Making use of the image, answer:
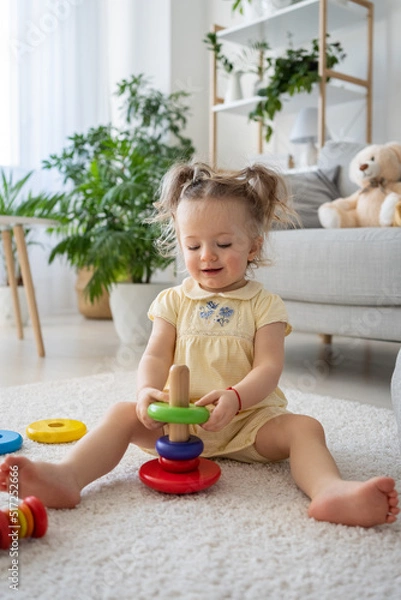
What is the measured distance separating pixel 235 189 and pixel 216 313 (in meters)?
0.20

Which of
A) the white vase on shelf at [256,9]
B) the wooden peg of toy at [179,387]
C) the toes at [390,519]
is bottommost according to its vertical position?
the toes at [390,519]

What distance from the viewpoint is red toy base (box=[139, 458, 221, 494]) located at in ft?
2.70

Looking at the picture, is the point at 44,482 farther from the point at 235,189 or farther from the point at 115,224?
the point at 115,224

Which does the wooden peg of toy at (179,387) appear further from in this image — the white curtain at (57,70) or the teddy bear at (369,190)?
the white curtain at (57,70)

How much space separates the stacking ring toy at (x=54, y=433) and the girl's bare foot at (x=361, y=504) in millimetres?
504

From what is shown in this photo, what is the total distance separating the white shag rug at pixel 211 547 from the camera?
59cm

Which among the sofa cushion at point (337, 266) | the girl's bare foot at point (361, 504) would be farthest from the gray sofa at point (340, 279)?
the girl's bare foot at point (361, 504)

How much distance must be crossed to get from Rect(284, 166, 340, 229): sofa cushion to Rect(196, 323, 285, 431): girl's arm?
113 cm

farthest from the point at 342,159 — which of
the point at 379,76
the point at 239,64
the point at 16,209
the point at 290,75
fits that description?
the point at 239,64

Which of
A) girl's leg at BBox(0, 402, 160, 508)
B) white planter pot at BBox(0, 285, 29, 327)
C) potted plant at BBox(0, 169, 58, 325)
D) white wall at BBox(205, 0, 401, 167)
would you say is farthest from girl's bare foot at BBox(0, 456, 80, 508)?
white wall at BBox(205, 0, 401, 167)

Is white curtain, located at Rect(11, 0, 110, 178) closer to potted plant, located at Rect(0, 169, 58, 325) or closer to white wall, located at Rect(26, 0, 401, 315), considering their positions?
white wall, located at Rect(26, 0, 401, 315)

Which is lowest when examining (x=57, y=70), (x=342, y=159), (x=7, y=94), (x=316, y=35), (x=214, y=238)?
(x=214, y=238)

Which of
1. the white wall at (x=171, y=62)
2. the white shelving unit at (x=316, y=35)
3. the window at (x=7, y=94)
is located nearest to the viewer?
the white shelving unit at (x=316, y=35)

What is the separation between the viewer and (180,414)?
0.77 m
